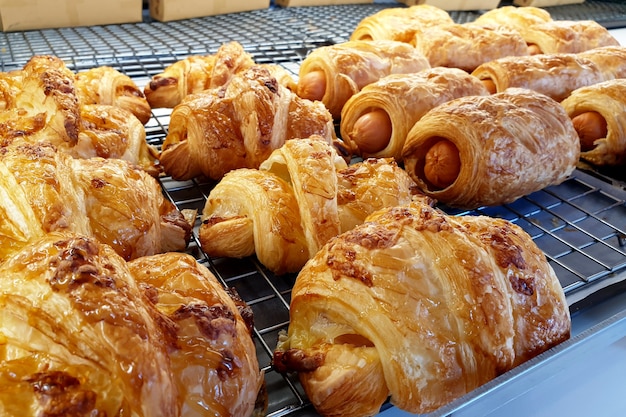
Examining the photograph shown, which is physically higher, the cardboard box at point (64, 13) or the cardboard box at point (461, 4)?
the cardboard box at point (461, 4)

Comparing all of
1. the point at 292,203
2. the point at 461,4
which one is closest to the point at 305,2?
the point at 461,4

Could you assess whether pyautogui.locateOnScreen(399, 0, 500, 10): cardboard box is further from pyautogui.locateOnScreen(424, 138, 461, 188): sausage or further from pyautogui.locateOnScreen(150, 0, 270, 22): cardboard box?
pyautogui.locateOnScreen(424, 138, 461, 188): sausage

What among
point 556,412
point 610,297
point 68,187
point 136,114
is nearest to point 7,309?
point 68,187

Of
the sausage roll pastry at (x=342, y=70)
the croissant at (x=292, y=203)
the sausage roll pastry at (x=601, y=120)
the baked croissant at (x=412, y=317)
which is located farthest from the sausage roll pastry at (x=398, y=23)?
the baked croissant at (x=412, y=317)

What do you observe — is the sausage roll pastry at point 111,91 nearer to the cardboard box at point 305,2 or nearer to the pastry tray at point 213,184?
the pastry tray at point 213,184

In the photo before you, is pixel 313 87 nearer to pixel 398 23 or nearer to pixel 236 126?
pixel 236 126
